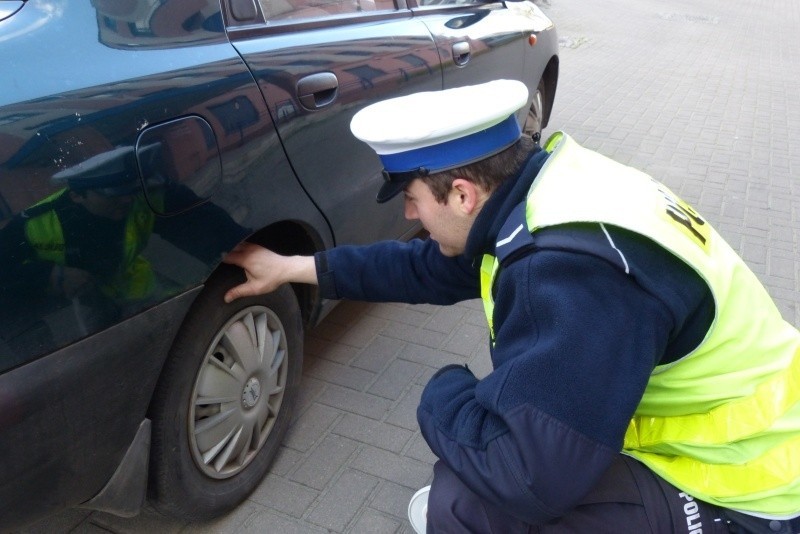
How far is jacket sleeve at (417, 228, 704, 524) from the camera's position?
131 cm

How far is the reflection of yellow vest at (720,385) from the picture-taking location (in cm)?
147

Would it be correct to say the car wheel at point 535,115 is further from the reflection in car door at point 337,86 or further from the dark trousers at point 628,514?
the dark trousers at point 628,514

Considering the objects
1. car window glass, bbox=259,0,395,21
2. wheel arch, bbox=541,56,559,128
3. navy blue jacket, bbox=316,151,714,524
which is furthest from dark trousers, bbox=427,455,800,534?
wheel arch, bbox=541,56,559,128

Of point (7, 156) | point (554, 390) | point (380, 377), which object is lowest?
point (380, 377)

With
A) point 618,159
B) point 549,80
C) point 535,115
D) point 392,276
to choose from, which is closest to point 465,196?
point 392,276

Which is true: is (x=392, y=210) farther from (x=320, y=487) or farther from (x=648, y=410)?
(x=648, y=410)

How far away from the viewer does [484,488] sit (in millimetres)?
1438

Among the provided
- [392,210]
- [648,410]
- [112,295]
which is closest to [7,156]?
→ [112,295]

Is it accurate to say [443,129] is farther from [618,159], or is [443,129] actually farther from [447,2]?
[618,159]

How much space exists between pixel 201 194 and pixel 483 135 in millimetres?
664

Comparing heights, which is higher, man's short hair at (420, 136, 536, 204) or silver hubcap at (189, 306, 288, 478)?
man's short hair at (420, 136, 536, 204)

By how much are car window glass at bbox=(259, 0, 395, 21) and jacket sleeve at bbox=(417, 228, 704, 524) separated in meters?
1.23

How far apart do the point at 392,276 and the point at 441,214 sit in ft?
1.76

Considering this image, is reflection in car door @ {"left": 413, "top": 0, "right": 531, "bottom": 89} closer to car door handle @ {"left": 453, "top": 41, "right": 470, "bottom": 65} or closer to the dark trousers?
car door handle @ {"left": 453, "top": 41, "right": 470, "bottom": 65}
